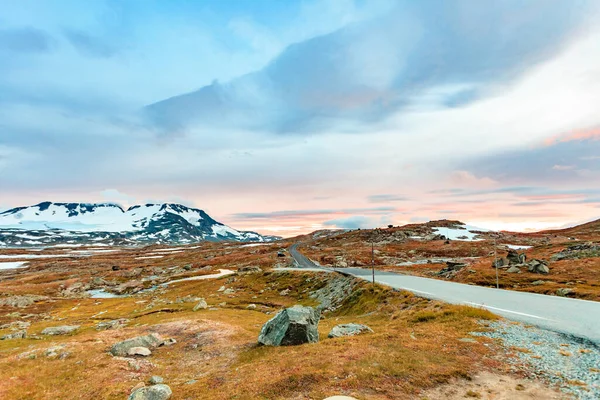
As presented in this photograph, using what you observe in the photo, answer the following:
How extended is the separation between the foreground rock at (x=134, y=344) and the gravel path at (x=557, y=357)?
26.2 metres

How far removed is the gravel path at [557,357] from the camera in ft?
44.1

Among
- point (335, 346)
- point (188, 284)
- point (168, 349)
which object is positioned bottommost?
point (188, 284)

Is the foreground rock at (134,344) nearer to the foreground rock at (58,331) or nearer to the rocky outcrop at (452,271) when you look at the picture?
the foreground rock at (58,331)

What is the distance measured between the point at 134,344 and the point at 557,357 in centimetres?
3056

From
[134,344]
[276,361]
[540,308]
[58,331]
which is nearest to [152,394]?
[276,361]

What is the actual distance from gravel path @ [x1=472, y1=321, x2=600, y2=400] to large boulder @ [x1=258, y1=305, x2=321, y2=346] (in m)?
10.7

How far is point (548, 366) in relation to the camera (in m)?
15.2

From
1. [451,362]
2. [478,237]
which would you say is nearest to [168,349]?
[451,362]

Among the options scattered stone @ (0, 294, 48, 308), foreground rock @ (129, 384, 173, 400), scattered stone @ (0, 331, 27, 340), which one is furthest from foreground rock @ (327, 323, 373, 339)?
scattered stone @ (0, 294, 48, 308)

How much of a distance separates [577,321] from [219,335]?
27.9 m

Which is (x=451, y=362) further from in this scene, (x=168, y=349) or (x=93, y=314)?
(x=93, y=314)

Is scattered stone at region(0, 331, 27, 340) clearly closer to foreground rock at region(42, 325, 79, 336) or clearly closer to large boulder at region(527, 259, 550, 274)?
foreground rock at region(42, 325, 79, 336)

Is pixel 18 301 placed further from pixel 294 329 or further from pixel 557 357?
pixel 557 357

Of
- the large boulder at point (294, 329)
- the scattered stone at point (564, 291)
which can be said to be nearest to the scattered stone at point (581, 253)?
the scattered stone at point (564, 291)
